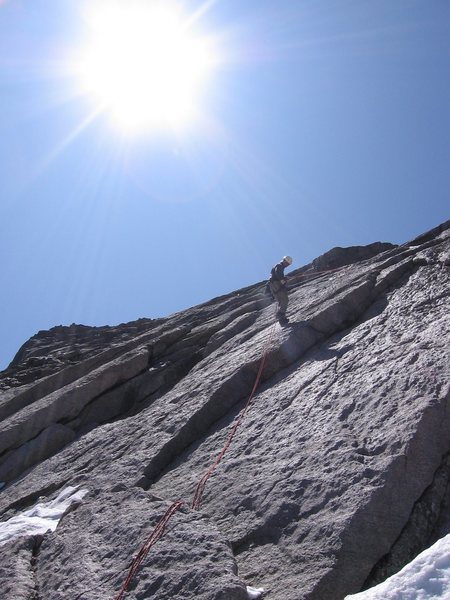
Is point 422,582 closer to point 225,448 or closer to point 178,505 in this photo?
point 178,505

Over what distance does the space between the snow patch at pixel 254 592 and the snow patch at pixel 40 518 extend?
4.51m

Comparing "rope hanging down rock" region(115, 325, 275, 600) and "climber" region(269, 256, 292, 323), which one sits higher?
"climber" region(269, 256, 292, 323)

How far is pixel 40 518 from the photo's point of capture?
11039 millimetres

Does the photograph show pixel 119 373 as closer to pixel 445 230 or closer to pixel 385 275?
pixel 385 275

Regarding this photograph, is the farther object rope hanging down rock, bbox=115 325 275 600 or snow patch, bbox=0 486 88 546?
snow patch, bbox=0 486 88 546

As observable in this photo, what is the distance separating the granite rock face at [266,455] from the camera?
7.48 metres

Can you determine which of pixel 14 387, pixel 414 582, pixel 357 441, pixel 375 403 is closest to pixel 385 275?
pixel 375 403

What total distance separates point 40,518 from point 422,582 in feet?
25.4

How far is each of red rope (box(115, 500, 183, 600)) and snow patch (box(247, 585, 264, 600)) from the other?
1589mm

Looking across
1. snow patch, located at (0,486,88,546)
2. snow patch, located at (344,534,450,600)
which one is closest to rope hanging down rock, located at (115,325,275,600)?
snow patch, located at (0,486,88,546)

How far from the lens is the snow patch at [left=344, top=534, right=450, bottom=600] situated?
5.53 m

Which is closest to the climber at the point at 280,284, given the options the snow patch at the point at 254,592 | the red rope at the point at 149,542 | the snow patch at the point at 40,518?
the snow patch at the point at 40,518

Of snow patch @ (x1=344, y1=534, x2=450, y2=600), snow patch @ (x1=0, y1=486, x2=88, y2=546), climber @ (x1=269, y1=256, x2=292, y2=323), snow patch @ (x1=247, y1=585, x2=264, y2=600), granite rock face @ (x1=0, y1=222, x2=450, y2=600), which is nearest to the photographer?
snow patch @ (x1=344, y1=534, x2=450, y2=600)

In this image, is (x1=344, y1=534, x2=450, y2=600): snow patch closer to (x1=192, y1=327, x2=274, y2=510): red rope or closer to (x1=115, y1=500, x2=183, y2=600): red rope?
(x1=115, y1=500, x2=183, y2=600): red rope
